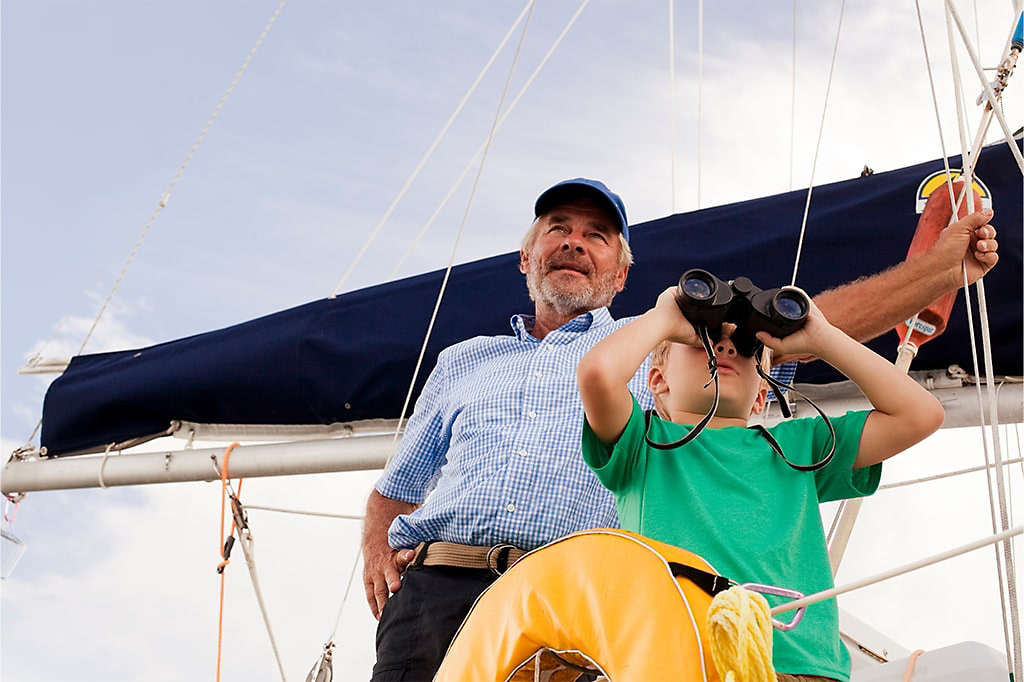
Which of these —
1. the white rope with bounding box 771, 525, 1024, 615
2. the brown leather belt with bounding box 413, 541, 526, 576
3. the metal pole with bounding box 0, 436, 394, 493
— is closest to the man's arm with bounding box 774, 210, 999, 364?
the white rope with bounding box 771, 525, 1024, 615

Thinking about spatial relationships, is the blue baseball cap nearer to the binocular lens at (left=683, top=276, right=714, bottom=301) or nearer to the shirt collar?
the shirt collar

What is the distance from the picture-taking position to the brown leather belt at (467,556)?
2061mm

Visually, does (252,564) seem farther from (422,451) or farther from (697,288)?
(697,288)

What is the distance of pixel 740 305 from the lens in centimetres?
152

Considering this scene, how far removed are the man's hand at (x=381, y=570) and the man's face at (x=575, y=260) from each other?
2.14 ft

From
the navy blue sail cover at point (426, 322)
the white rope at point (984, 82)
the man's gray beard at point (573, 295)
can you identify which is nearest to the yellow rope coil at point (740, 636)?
the white rope at point (984, 82)

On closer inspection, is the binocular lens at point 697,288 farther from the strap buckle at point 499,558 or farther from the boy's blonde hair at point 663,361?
the strap buckle at point 499,558

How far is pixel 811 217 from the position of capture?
3.29 metres

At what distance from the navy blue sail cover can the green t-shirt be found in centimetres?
153

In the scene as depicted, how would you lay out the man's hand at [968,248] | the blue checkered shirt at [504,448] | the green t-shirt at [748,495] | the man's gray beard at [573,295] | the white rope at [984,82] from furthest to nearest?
the man's gray beard at [573,295]
the blue checkered shirt at [504,448]
the white rope at [984,82]
the man's hand at [968,248]
the green t-shirt at [748,495]

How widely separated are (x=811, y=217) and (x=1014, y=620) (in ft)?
5.79

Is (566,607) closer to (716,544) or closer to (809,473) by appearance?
(716,544)

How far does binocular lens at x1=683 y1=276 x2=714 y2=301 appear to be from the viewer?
149cm

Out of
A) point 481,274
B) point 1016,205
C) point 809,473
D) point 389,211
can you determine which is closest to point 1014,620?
point 809,473
